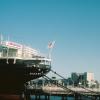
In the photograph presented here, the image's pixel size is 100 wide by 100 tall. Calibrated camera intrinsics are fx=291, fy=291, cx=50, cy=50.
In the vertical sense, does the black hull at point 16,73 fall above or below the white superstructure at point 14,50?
below

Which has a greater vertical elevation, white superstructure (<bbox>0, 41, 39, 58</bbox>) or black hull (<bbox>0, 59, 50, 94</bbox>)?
white superstructure (<bbox>0, 41, 39, 58</bbox>)

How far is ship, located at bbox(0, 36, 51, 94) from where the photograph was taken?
33.0 metres

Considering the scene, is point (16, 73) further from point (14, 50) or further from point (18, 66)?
point (14, 50)

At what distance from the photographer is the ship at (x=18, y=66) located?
1300 inches

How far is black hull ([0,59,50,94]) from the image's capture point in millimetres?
32875

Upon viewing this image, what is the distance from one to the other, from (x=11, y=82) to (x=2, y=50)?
3.92 m

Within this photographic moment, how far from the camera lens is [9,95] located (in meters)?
32.9

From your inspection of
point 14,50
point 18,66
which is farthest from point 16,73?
point 14,50

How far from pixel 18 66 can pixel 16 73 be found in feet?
3.10

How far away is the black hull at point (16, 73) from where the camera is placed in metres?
32.9

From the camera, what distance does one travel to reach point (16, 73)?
109 feet

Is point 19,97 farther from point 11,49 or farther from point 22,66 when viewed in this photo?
point 11,49

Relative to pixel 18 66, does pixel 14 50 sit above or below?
above

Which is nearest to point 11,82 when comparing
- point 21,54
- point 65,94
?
point 21,54
